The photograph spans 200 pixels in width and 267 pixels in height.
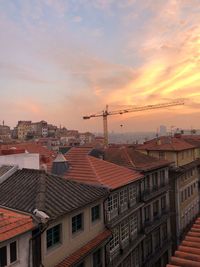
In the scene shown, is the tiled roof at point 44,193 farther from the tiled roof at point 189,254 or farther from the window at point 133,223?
the tiled roof at point 189,254

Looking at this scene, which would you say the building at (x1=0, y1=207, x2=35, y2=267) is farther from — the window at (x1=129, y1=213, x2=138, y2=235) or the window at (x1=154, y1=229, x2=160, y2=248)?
the window at (x1=154, y1=229, x2=160, y2=248)

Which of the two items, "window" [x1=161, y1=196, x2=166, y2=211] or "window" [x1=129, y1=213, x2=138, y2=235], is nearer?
"window" [x1=129, y1=213, x2=138, y2=235]

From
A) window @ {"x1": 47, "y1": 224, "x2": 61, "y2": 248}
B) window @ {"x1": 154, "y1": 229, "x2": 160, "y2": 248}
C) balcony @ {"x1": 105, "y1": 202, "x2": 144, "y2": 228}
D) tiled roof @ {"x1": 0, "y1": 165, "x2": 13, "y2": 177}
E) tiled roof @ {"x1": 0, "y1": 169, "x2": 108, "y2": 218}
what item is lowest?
window @ {"x1": 154, "y1": 229, "x2": 160, "y2": 248}

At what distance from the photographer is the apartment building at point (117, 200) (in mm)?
24422

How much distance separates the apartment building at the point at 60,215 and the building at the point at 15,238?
1.10 ft

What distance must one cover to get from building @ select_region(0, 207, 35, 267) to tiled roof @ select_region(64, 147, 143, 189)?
9.48 meters

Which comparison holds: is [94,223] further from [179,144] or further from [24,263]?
[179,144]

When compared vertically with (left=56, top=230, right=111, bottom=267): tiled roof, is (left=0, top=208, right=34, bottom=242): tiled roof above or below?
above

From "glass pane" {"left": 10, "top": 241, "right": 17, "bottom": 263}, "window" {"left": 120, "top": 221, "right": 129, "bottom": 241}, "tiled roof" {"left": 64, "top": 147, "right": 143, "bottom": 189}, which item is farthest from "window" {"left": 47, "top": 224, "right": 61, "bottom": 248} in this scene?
"window" {"left": 120, "top": 221, "right": 129, "bottom": 241}

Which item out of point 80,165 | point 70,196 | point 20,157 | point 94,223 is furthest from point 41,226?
point 80,165

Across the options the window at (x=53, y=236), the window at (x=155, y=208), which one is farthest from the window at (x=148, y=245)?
the window at (x=53, y=236)

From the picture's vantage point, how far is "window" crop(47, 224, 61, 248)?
17.7 m

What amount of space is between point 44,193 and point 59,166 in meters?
9.11

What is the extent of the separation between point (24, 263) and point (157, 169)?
22.3 metres
